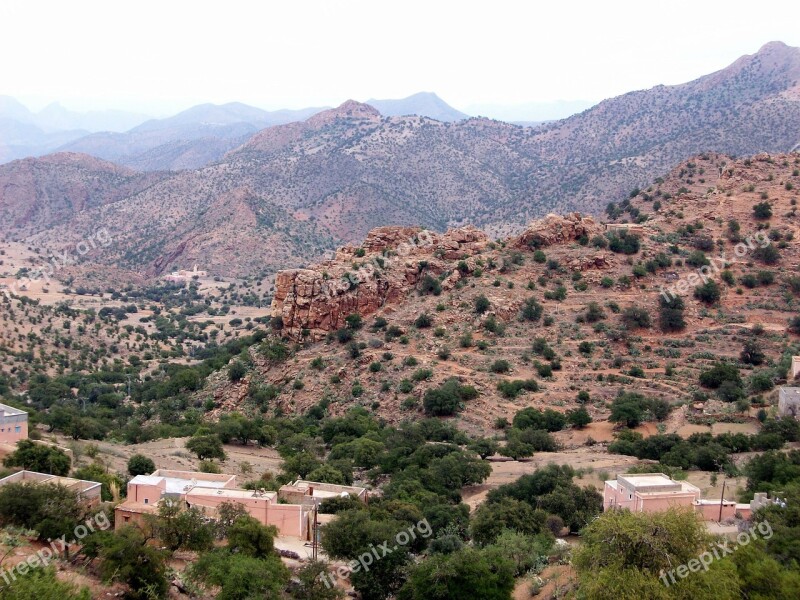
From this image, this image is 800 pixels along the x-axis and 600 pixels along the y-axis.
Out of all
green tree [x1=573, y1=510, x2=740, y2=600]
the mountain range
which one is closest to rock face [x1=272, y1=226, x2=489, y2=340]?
green tree [x1=573, y1=510, x2=740, y2=600]

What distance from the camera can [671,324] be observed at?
128ft

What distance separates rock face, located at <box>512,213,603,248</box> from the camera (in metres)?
44.6

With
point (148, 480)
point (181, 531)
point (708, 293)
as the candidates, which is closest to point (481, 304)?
point (708, 293)

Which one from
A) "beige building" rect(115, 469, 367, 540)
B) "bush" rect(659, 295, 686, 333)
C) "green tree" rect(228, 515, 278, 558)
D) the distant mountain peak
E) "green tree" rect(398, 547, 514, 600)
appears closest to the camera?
"green tree" rect(398, 547, 514, 600)

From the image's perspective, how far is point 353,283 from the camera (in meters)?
42.3

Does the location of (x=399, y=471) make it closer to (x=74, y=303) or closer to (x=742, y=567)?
(x=742, y=567)

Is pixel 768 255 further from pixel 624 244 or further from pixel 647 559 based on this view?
pixel 647 559

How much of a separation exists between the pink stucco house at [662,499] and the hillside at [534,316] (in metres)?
11.4

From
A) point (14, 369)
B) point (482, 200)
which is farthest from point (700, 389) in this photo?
point (482, 200)

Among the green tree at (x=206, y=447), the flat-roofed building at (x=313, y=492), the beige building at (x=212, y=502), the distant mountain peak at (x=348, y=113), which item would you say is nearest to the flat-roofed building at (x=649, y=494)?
the flat-roofed building at (x=313, y=492)

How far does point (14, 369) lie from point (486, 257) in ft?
104

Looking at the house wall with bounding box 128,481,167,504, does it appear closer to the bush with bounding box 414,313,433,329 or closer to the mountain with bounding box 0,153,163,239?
the bush with bounding box 414,313,433,329

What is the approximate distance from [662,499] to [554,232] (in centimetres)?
2586

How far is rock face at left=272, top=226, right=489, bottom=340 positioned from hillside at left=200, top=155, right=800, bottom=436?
7cm
